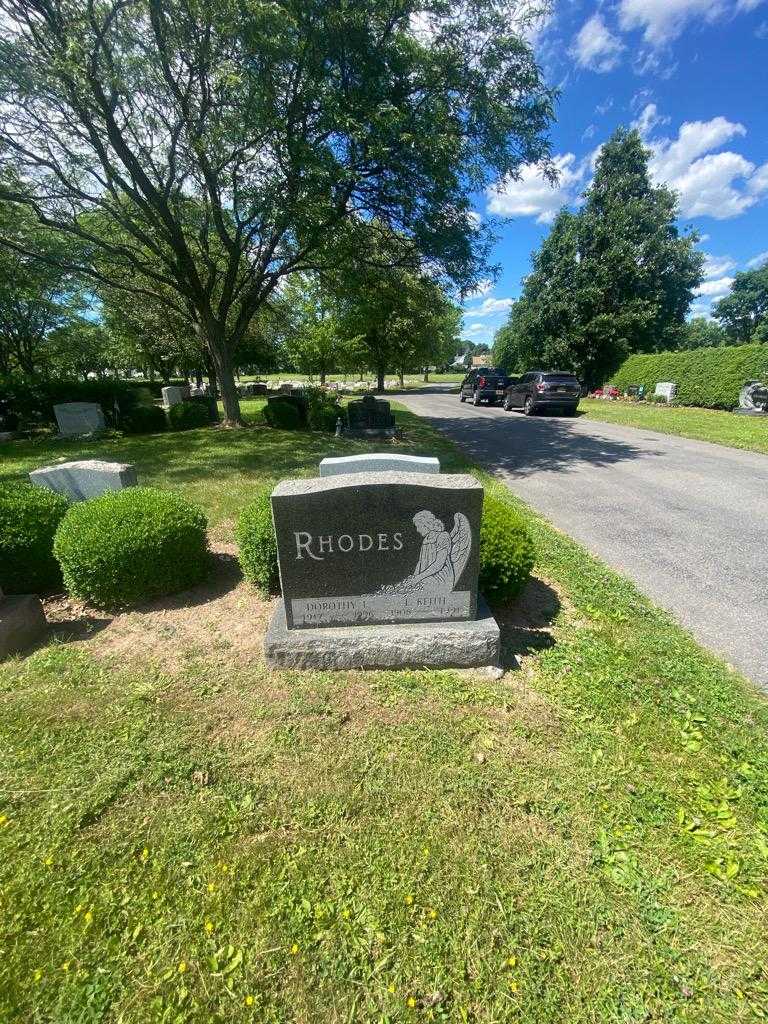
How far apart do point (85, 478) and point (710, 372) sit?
24.1 meters

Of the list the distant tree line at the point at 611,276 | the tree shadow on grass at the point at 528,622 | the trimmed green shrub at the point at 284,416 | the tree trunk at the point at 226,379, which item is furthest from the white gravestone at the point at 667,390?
the tree shadow on grass at the point at 528,622

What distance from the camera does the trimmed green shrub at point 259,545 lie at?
3947 mm

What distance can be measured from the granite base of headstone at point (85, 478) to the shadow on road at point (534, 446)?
23.6 ft

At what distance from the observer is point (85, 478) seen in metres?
5.41

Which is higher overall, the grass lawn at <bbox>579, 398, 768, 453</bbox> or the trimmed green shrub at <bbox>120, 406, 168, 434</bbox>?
the trimmed green shrub at <bbox>120, 406, 168, 434</bbox>

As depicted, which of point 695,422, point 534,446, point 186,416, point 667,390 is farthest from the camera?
point 667,390

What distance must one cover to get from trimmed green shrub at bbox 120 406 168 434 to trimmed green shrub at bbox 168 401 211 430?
0.42 m

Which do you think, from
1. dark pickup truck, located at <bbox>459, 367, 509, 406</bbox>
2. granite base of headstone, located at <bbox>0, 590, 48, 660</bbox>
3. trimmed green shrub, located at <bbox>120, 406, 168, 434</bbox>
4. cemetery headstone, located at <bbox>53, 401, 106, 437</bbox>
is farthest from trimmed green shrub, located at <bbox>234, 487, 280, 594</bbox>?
dark pickup truck, located at <bbox>459, 367, 509, 406</bbox>

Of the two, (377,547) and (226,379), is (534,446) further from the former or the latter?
(226,379)

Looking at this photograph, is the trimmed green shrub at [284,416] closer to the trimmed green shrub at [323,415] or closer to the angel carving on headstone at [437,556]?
the trimmed green shrub at [323,415]

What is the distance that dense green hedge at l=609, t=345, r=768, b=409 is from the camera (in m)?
17.6

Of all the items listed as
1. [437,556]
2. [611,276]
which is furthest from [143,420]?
[611,276]

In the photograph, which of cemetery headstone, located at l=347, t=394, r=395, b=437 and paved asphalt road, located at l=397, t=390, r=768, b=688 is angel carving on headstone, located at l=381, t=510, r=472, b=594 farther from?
cemetery headstone, located at l=347, t=394, r=395, b=437

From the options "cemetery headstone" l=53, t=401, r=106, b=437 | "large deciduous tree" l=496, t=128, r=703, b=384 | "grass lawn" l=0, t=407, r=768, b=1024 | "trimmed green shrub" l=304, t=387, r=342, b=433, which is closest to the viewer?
"grass lawn" l=0, t=407, r=768, b=1024
